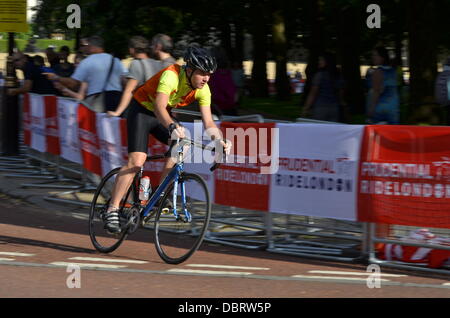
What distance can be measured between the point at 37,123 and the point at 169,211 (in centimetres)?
638

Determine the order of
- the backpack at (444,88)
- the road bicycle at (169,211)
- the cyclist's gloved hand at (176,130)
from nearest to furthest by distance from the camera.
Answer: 1. the cyclist's gloved hand at (176,130)
2. the road bicycle at (169,211)
3. the backpack at (444,88)

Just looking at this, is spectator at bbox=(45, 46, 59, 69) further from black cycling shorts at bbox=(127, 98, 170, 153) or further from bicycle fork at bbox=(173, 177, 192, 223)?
bicycle fork at bbox=(173, 177, 192, 223)

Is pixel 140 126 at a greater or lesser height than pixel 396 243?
greater

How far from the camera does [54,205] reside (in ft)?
35.8

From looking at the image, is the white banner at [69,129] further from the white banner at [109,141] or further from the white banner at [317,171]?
the white banner at [317,171]

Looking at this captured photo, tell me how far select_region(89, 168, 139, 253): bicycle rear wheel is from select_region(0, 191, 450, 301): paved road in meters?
0.11

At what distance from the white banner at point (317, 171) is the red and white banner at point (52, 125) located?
16.4 ft

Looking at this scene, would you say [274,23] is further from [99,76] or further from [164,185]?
[164,185]

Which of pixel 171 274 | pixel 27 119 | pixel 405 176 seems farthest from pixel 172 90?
pixel 27 119

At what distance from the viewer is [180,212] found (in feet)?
24.7

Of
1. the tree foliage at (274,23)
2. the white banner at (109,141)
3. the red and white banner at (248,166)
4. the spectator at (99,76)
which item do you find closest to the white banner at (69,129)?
the spectator at (99,76)

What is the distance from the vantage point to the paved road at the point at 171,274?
643 centimetres
